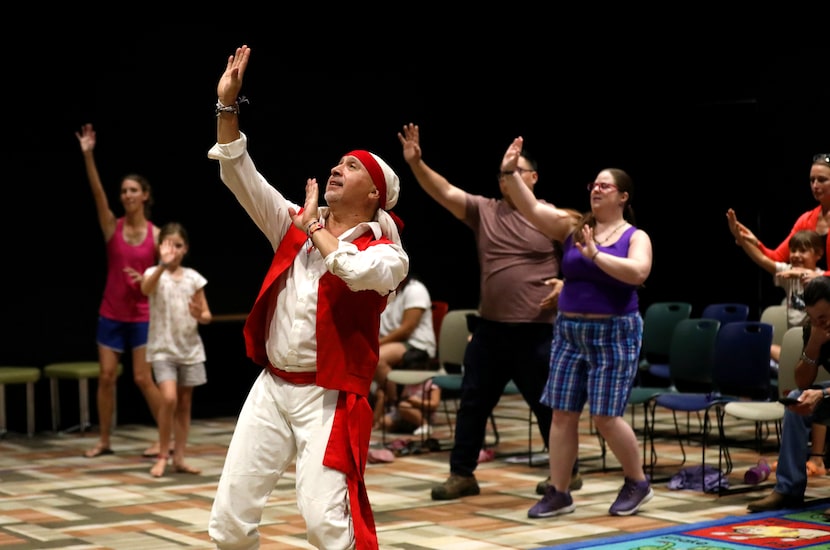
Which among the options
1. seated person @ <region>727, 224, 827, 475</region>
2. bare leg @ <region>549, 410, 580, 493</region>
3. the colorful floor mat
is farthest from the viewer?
seated person @ <region>727, 224, 827, 475</region>

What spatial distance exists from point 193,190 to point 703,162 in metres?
4.30

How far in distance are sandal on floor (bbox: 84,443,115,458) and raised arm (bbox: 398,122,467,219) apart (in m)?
2.93

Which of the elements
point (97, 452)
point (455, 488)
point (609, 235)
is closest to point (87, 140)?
point (97, 452)

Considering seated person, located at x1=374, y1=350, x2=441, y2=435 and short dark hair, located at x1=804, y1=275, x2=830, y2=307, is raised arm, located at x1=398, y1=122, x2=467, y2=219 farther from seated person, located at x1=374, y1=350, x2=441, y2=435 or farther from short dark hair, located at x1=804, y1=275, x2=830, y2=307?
seated person, located at x1=374, y1=350, x2=441, y2=435

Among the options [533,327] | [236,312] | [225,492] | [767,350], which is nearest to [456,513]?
[533,327]

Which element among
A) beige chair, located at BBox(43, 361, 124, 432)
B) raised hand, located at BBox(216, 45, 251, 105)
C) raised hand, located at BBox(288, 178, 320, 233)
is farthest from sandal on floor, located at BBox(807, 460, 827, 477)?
beige chair, located at BBox(43, 361, 124, 432)

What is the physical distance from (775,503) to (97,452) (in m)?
4.13

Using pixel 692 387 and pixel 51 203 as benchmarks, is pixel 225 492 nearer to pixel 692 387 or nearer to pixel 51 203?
pixel 692 387

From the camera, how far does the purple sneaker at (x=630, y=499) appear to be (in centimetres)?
551

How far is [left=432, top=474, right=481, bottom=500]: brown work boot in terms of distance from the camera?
597 centimetres

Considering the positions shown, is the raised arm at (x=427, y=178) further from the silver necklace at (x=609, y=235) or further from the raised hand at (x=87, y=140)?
the raised hand at (x=87, y=140)

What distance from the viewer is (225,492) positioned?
349 cm

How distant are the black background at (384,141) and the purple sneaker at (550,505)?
448cm

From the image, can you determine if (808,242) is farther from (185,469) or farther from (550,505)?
(185,469)
